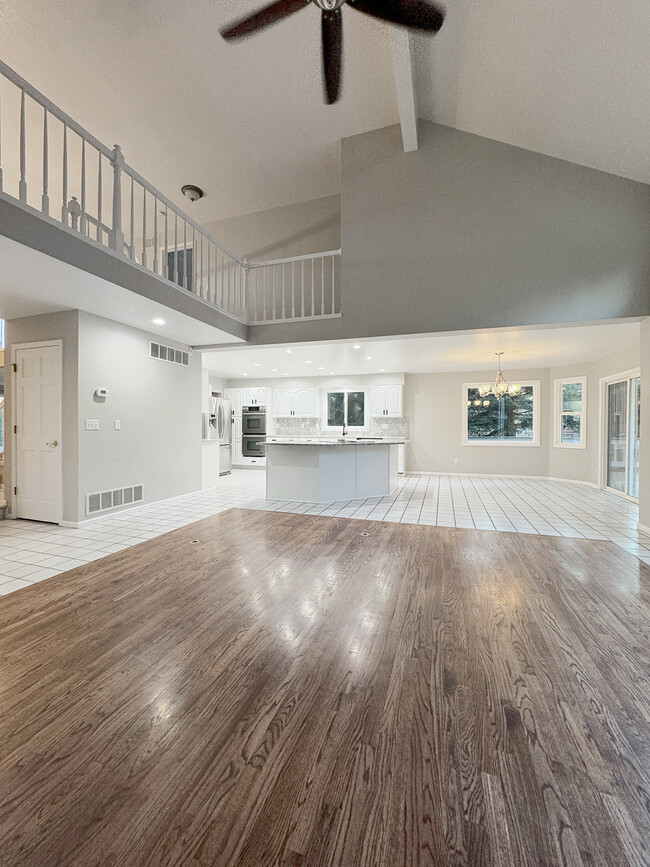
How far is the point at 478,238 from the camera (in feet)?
14.7

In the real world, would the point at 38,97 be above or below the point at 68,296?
above

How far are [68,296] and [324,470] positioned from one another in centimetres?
385

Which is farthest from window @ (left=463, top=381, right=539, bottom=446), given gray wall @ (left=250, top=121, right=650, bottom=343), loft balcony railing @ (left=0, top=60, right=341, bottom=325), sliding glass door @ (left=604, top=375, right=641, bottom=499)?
gray wall @ (left=250, top=121, right=650, bottom=343)

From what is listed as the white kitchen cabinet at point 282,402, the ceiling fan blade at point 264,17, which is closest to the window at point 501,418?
the white kitchen cabinet at point 282,402

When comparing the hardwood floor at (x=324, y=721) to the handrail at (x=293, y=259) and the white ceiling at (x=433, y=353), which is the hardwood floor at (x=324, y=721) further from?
the handrail at (x=293, y=259)

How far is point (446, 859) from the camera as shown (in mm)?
1002

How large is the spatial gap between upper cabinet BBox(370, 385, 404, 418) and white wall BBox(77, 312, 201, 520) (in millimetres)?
4544

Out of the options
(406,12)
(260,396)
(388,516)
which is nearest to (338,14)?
(406,12)

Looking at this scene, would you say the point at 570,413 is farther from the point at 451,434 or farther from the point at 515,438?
the point at 451,434

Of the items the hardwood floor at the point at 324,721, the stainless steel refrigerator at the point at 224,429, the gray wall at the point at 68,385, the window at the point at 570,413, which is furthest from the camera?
the stainless steel refrigerator at the point at 224,429

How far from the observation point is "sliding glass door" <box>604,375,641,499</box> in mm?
6359

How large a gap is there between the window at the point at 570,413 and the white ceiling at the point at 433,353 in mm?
514

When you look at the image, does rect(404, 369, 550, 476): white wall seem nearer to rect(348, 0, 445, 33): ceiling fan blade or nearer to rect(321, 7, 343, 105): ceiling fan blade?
rect(321, 7, 343, 105): ceiling fan blade

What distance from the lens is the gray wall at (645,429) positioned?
4230 millimetres
